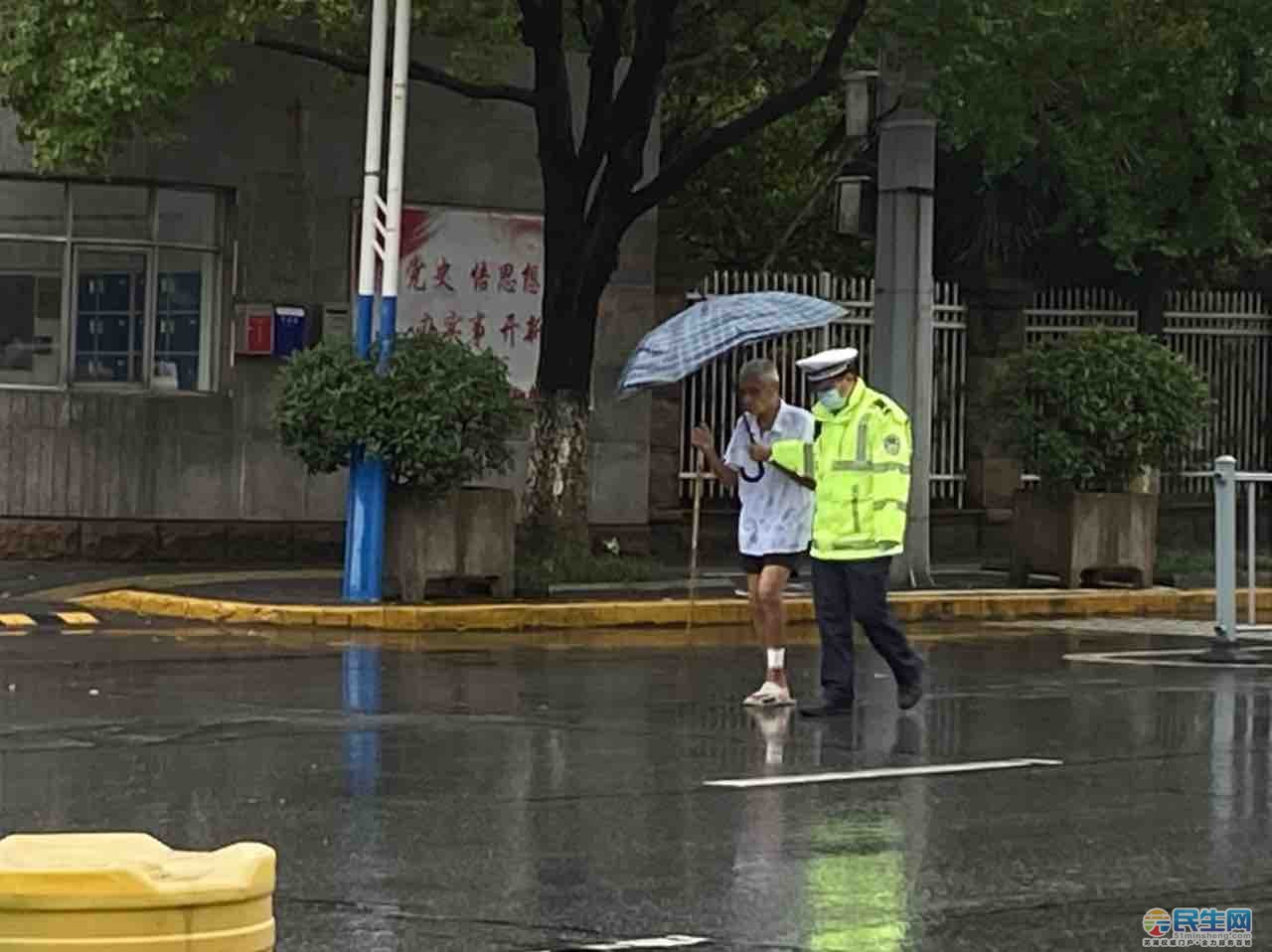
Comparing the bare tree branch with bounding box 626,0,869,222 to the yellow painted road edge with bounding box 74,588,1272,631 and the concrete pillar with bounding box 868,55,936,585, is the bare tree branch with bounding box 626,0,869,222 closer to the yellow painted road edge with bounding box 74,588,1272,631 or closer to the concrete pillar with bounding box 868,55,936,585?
the concrete pillar with bounding box 868,55,936,585

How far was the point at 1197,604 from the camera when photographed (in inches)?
832

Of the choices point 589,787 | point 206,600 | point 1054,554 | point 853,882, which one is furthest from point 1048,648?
point 853,882

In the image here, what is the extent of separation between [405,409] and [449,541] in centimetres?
131

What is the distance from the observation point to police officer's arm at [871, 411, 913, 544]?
39.8 ft

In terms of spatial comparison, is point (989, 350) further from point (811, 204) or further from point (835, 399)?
point (835, 399)

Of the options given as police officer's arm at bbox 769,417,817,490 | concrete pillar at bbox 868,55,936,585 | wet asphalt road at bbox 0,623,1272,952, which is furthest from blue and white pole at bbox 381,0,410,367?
police officer's arm at bbox 769,417,817,490

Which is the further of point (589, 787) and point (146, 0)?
point (146, 0)

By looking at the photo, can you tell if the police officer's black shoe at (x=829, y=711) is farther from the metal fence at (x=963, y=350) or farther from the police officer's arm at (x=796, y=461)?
the metal fence at (x=963, y=350)

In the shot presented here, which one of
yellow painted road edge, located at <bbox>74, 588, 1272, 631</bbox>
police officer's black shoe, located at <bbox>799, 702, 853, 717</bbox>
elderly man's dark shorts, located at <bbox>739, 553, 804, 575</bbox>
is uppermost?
A: elderly man's dark shorts, located at <bbox>739, 553, 804, 575</bbox>

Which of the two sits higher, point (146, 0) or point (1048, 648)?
point (146, 0)

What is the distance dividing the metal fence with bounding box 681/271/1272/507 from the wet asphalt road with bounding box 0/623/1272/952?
378 inches

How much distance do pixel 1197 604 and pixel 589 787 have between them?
40.8ft

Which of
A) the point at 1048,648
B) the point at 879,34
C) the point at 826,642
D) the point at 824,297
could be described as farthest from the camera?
the point at 824,297

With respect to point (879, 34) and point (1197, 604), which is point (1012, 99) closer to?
point (879, 34)
